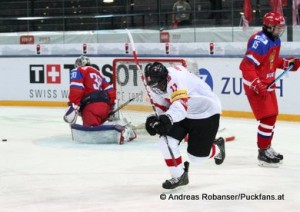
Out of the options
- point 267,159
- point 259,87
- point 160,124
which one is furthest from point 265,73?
point 160,124

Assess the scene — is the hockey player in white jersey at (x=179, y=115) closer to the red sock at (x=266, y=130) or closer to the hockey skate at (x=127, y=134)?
the red sock at (x=266, y=130)

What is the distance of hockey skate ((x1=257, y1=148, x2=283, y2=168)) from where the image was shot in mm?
5066

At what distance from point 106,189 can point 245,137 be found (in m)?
2.91

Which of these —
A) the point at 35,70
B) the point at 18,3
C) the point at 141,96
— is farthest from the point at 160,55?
the point at 18,3

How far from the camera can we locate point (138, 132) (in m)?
7.06

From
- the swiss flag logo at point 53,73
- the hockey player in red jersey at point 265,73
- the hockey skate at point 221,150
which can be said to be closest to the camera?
the hockey skate at point 221,150

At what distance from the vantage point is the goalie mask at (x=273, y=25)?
5012 millimetres

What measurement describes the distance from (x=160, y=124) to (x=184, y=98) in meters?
0.20

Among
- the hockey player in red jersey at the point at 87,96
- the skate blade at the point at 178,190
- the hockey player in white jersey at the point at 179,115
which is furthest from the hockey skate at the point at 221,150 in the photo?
the hockey player in red jersey at the point at 87,96

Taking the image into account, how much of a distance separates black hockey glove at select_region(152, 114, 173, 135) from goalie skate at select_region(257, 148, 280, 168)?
1.52 metres

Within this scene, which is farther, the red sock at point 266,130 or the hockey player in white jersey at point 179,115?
the red sock at point 266,130

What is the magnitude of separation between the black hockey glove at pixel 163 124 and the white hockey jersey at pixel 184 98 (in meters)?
0.03

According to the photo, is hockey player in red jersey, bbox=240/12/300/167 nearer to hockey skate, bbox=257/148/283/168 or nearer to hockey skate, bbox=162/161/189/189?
hockey skate, bbox=257/148/283/168

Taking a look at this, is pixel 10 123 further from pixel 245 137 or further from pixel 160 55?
pixel 245 137
